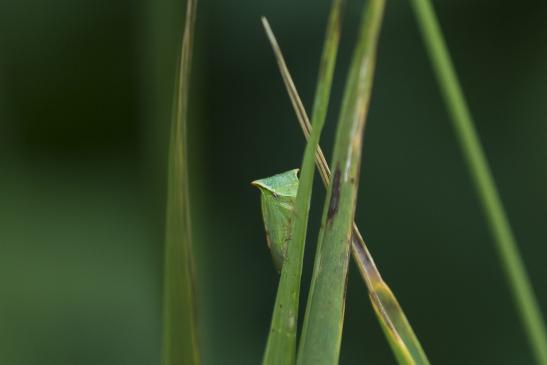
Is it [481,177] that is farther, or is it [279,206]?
[279,206]

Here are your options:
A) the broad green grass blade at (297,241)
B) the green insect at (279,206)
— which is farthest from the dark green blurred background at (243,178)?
the broad green grass blade at (297,241)

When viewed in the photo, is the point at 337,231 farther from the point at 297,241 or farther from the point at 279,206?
the point at 279,206

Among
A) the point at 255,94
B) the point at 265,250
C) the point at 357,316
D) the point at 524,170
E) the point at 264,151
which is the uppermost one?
the point at 255,94

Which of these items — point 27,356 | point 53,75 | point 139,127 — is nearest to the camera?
point 27,356

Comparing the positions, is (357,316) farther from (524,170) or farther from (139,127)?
(139,127)

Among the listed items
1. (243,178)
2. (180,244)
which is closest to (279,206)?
(180,244)

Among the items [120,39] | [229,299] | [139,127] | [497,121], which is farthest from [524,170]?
[120,39]

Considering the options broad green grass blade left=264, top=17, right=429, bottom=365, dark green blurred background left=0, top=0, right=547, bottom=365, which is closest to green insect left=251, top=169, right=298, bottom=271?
broad green grass blade left=264, top=17, right=429, bottom=365
